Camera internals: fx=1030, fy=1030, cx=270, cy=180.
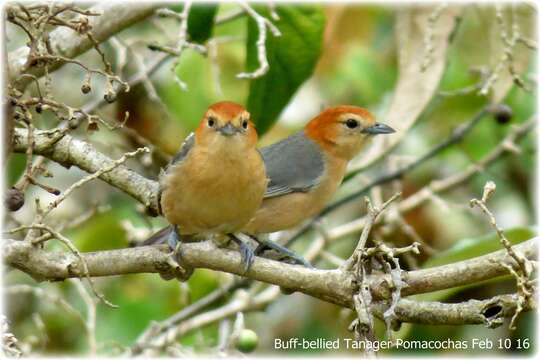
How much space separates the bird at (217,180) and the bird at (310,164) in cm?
97

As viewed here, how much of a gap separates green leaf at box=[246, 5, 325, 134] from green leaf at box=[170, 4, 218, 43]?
0.61ft

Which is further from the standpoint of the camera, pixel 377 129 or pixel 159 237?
pixel 377 129

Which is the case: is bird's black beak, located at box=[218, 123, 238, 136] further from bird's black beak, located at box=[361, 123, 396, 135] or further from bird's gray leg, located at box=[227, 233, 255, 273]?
bird's black beak, located at box=[361, 123, 396, 135]

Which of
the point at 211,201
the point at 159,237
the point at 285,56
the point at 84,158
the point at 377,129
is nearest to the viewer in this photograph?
the point at 84,158

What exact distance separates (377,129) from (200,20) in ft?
5.04

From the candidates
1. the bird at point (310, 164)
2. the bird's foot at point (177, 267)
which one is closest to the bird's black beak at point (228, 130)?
the bird's foot at point (177, 267)

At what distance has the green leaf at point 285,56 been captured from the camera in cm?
441

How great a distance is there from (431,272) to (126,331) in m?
2.56

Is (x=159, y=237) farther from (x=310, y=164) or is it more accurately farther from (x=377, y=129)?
(x=377, y=129)

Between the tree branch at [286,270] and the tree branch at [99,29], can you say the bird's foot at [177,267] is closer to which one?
the tree branch at [286,270]

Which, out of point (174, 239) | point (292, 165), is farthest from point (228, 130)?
point (292, 165)

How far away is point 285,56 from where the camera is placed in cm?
445

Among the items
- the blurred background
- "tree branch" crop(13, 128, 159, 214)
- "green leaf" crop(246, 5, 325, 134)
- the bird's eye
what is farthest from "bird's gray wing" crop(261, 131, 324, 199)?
"tree branch" crop(13, 128, 159, 214)

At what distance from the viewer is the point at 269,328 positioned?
638cm
